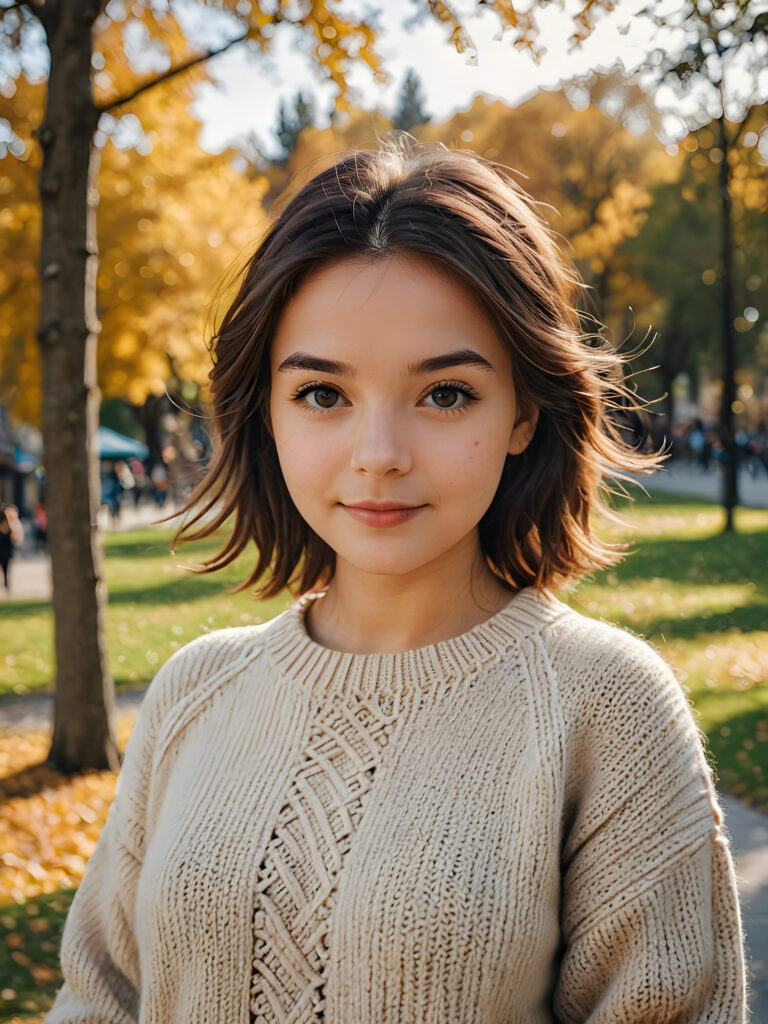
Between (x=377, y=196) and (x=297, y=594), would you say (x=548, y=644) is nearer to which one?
(x=297, y=594)

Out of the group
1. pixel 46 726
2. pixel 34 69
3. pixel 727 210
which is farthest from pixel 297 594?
pixel 727 210

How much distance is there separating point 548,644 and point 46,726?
19.2 ft

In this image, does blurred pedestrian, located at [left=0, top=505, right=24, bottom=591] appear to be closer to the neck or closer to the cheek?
the neck

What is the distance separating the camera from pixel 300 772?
5.56 ft

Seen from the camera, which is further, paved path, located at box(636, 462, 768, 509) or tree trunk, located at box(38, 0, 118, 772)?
paved path, located at box(636, 462, 768, 509)

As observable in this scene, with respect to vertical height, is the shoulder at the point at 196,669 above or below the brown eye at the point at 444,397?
below

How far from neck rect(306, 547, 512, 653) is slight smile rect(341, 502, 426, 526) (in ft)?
0.72

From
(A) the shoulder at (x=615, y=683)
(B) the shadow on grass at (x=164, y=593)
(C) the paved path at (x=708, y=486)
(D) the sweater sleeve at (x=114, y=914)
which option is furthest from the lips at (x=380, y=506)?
(C) the paved path at (x=708, y=486)

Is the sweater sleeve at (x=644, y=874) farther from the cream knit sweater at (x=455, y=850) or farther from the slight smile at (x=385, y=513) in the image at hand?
the slight smile at (x=385, y=513)

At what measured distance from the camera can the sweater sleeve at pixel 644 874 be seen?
1451 millimetres

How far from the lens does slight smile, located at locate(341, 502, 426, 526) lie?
5.16 ft

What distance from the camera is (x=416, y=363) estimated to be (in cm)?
154

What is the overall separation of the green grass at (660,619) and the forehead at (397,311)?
369cm

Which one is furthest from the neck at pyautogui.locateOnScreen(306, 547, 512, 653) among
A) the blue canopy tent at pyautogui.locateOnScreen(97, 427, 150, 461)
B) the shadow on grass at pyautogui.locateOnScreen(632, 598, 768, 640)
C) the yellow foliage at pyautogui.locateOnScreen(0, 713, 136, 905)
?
the blue canopy tent at pyautogui.locateOnScreen(97, 427, 150, 461)
